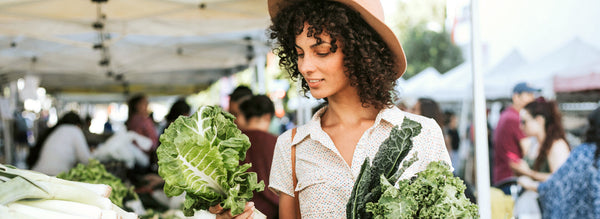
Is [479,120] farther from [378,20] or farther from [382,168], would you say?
[382,168]

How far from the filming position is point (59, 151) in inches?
224

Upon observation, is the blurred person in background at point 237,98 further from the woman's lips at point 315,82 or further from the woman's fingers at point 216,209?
the woman's fingers at point 216,209

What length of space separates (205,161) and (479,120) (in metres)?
2.41

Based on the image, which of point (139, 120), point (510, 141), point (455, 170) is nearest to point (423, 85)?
point (510, 141)

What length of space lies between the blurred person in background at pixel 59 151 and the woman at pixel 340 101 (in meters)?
4.46

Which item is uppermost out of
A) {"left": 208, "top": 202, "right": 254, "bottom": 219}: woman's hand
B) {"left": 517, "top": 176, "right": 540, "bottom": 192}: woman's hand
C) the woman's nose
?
the woman's nose

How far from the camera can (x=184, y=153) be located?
4.75 feet

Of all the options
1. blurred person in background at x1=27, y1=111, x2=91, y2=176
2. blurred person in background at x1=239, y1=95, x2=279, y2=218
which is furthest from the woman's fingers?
blurred person in background at x1=27, y1=111, x2=91, y2=176

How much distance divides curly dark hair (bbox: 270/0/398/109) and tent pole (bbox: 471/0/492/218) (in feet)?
5.02

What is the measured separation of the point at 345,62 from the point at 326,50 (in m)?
0.09

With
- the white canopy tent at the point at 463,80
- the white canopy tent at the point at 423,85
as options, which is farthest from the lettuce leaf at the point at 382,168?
the white canopy tent at the point at 423,85

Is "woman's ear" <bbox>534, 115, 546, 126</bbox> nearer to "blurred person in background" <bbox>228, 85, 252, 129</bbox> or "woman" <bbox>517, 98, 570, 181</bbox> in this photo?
"woman" <bbox>517, 98, 570, 181</bbox>

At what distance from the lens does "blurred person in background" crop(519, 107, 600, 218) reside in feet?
13.9

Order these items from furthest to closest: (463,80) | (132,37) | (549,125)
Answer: (463,80) → (132,37) → (549,125)
